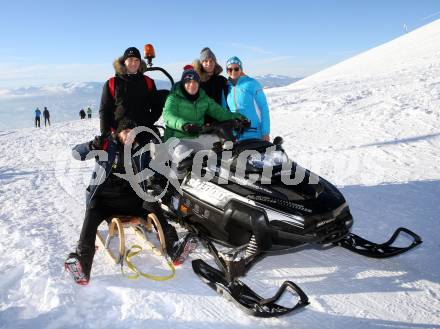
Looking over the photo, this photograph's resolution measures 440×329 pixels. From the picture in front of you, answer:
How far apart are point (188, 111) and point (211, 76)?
140 centimetres

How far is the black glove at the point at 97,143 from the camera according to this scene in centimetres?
421

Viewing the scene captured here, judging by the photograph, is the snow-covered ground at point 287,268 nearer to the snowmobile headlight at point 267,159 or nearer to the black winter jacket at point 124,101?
the snowmobile headlight at point 267,159

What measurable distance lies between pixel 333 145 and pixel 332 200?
584 centimetres

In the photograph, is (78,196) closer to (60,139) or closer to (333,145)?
(333,145)

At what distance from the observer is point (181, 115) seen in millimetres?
4715

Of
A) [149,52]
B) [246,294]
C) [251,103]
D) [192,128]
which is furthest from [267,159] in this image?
[149,52]

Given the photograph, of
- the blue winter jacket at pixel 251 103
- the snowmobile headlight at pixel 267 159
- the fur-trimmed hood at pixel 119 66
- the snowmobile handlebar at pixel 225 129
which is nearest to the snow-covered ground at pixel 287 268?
the snowmobile headlight at pixel 267 159

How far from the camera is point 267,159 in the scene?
376 centimetres

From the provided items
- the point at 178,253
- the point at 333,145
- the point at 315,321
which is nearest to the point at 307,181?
the point at 315,321

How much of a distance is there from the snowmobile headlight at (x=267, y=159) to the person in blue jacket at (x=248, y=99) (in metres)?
1.49

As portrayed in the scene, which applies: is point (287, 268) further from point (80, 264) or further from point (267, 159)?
point (80, 264)

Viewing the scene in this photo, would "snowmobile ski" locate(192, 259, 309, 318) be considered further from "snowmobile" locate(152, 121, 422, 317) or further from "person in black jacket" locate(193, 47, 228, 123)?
"person in black jacket" locate(193, 47, 228, 123)

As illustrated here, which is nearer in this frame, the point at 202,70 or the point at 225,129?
the point at 225,129

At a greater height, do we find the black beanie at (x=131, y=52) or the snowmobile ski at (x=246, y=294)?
the black beanie at (x=131, y=52)
